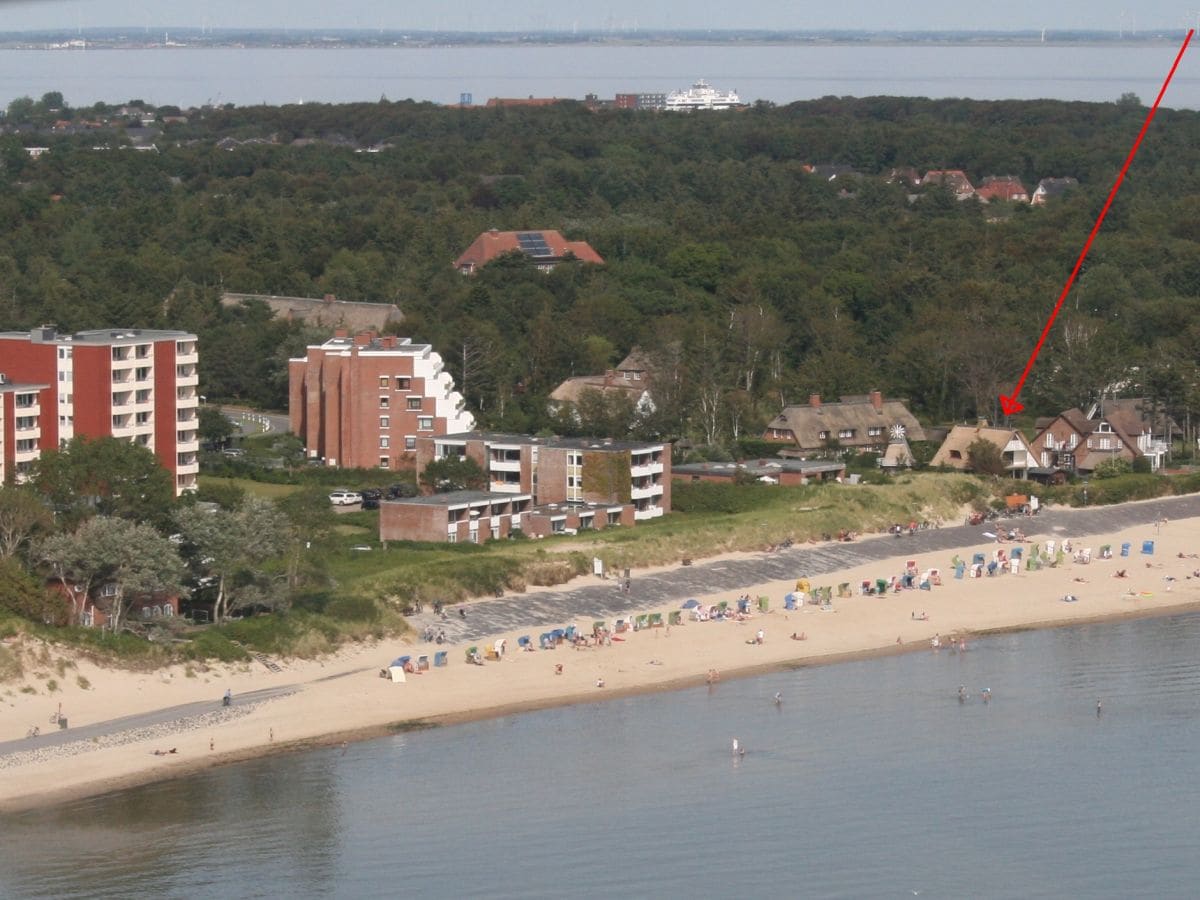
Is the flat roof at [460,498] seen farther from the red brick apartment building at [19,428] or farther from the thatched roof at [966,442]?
the thatched roof at [966,442]

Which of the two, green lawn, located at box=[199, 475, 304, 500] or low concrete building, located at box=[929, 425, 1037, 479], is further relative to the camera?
low concrete building, located at box=[929, 425, 1037, 479]

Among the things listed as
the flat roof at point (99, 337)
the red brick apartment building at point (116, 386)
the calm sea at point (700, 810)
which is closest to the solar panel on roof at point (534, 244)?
the flat roof at point (99, 337)

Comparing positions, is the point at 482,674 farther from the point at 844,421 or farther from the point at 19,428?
the point at 844,421

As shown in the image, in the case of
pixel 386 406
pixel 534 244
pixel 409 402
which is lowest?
pixel 386 406

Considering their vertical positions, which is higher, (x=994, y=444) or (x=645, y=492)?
(x=994, y=444)

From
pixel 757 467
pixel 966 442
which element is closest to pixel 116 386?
pixel 757 467

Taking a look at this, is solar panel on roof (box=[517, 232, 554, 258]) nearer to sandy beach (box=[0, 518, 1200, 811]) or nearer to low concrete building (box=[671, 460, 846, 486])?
low concrete building (box=[671, 460, 846, 486])

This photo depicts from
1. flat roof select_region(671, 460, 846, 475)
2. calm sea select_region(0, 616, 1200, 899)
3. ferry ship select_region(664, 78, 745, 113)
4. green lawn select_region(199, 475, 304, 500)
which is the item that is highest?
ferry ship select_region(664, 78, 745, 113)

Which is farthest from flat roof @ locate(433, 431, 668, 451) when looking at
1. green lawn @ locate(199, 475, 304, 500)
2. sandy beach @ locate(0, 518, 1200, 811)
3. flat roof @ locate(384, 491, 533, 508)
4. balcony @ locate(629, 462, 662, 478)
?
sandy beach @ locate(0, 518, 1200, 811)
